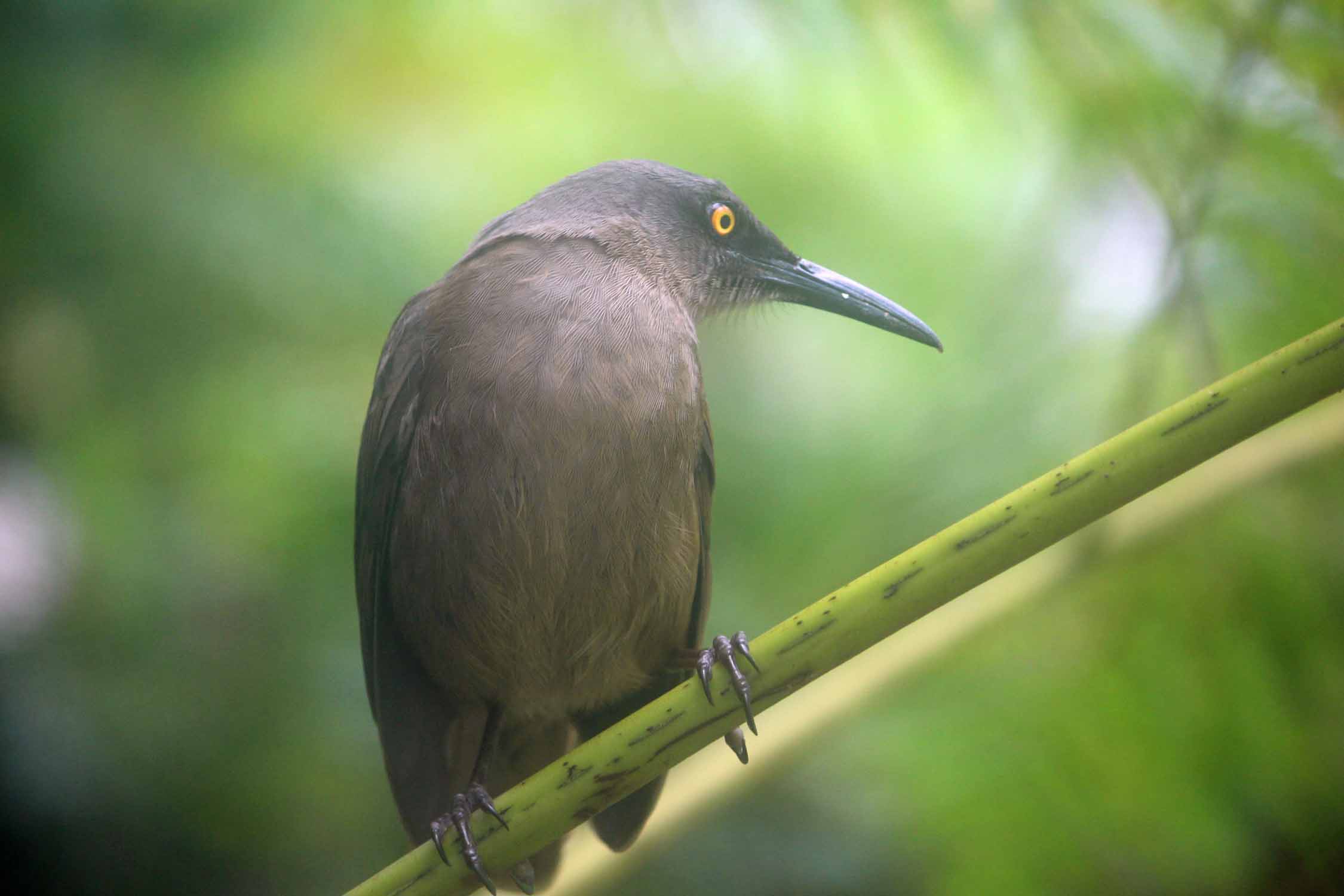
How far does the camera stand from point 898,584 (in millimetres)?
1251

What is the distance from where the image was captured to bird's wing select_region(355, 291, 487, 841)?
2.07m

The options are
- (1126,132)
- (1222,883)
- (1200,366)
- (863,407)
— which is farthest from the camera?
(863,407)

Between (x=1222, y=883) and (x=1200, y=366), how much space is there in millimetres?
1000

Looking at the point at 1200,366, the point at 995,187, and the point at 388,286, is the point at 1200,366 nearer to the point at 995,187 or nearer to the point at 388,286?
the point at 995,187

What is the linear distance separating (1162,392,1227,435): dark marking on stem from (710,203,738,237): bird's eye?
4.39 ft

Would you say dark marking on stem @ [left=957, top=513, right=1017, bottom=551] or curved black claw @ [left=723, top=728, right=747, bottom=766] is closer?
dark marking on stem @ [left=957, top=513, right=1017, bottom=551]

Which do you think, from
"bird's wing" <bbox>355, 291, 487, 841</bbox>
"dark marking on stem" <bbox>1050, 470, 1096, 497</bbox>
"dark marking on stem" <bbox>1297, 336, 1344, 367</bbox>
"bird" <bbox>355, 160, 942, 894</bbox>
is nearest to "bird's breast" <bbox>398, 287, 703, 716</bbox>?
"bird" <bbox>355, 160, 942, 894</bbox>

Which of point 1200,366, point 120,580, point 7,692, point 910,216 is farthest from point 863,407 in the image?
point 7,692

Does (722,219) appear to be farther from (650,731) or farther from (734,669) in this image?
(650,731)

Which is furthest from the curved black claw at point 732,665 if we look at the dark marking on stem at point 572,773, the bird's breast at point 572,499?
the bird's breast at point 572,499

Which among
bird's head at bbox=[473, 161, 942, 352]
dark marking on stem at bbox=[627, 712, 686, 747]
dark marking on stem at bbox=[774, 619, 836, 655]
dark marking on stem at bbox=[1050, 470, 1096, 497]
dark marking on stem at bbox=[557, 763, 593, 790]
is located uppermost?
bird's head at bbox=[473, 161, 942, 352]

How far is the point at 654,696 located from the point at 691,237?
40.9 inches

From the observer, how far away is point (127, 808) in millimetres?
2568

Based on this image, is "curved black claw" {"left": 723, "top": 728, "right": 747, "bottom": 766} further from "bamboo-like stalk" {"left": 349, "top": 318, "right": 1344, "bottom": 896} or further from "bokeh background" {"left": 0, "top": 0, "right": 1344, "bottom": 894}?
"bamboo-like stalk" {"left": 349, "top": 318, "right": 1344, "bottom": 896}
